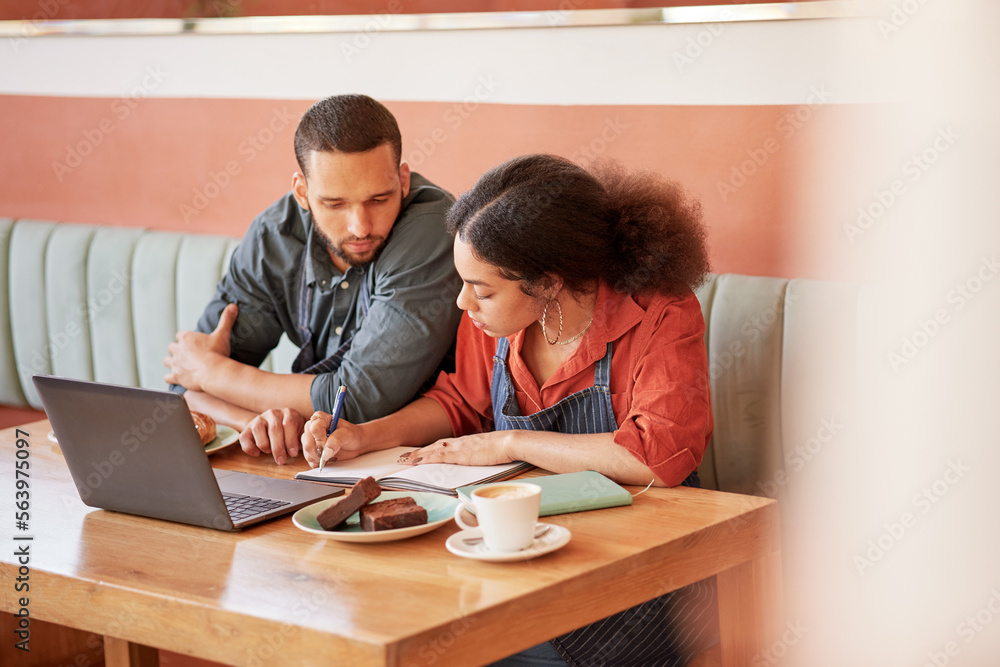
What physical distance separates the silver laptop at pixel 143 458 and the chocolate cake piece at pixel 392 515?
17 centimetres

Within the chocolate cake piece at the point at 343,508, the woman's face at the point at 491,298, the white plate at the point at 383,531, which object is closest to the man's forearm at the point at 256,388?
the woman's face at the point at 491,298

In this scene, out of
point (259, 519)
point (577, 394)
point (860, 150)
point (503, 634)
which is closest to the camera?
point (503, 634)

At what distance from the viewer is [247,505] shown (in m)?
1.48

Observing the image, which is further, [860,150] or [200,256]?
[200,256]

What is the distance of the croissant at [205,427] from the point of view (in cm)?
182

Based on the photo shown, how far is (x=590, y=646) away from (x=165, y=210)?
87.6 inches

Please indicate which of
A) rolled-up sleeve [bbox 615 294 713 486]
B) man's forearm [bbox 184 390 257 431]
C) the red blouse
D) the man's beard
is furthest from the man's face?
rolled-up sleeve [bbox 615 294 713 486]

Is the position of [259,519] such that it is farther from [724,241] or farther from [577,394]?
[724,241]

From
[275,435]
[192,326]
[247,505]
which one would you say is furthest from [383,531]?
[192,326]

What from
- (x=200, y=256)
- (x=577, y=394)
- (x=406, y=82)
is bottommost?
(x=577, y=394)

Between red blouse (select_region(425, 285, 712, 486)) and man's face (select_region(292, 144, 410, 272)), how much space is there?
284mm

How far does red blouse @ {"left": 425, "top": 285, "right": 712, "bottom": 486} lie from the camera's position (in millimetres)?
1600

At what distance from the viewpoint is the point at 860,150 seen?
209cm

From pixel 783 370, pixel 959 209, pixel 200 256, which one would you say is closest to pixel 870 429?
pixel 783 370
